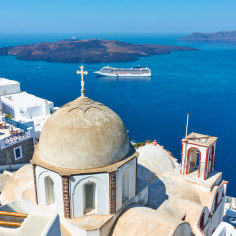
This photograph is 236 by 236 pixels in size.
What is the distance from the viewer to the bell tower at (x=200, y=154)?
51.3ft

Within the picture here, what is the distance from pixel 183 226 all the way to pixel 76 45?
7474 inches

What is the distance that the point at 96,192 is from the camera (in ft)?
34.7

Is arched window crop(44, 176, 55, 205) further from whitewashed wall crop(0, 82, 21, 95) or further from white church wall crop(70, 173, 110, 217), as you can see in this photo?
whitewashed wall crop(0, 82, 21, 95)

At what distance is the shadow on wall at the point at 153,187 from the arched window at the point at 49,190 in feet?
13.4

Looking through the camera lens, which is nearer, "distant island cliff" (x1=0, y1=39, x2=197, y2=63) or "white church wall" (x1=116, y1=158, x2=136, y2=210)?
"white church wall" (x1=116, y1=158, x2=136, y2=210)

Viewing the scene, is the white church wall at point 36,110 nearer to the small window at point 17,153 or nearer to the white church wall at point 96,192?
the small window at point 17,153

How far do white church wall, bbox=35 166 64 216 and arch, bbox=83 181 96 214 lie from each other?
977mm

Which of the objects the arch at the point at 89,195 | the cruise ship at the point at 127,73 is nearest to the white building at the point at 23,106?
the arch at the point at 89,195

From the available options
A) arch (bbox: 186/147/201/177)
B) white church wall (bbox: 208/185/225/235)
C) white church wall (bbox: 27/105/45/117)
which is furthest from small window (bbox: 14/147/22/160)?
white church wall (bbox: 208/185/225/235)

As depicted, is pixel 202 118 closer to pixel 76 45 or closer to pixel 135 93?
pixel 135 93

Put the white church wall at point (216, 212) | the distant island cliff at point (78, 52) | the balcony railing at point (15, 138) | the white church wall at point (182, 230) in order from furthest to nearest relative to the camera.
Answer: the distant island cliff at point (78, 52) → the balcony railing at point (15, 138) → the white church wall at point (216, 212) → the white church wall at point (182, 230)

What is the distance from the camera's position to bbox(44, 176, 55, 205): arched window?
11.1 m

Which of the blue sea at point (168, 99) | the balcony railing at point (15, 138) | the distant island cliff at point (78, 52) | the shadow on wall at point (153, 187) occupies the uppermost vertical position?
the distant island cliff at point (78, 52)

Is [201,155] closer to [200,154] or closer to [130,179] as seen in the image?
[200,154]
